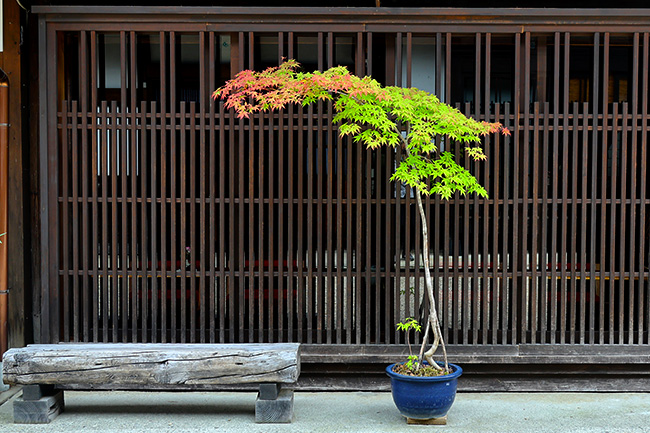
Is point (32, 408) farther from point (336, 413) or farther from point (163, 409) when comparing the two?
point (336, 413)

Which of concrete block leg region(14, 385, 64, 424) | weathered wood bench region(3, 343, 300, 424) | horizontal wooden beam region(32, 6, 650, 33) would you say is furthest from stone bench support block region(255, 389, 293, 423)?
horizontal wooden beam region(32, 6, 650, 33)

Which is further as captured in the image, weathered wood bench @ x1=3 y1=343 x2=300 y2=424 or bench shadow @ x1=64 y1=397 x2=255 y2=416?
bench shadow @ x1=64 y1=397 x2=255 y2=416

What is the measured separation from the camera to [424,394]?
18.8 feet

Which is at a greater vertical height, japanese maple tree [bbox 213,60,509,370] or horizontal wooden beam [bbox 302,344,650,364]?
japanese maple tree [bbox 213,60,509,370]

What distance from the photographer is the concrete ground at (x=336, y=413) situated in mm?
5848

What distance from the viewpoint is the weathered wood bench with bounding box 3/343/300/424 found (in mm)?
5785

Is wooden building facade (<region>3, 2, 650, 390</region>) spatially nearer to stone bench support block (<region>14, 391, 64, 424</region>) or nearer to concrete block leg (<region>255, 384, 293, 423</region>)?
concrete block leg (<region>255, 384, 293, 423</region>)

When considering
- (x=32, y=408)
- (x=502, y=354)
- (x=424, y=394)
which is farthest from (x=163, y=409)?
(x=502, y=354)

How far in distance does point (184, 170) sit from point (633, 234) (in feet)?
15.2

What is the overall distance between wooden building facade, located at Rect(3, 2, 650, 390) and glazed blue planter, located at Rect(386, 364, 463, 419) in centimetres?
105

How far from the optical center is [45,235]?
22.4 feet

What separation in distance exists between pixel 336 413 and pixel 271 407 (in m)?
0.72
